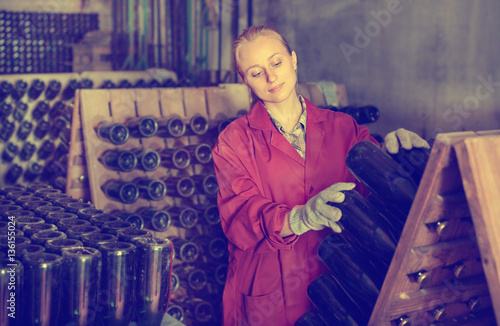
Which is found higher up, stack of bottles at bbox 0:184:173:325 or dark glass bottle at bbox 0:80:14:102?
dark glass bottle at bbox 0:80:14:102

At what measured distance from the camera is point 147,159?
120 inches

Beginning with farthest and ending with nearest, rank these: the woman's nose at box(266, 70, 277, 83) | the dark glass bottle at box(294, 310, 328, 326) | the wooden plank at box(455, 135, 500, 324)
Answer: the woman's nose at box(266, 70, 277, 83), the dark glass bottle at box(294, 310, 328, 326), the wooden plank at box(455, 135, 500, 324)

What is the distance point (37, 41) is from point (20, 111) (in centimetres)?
120

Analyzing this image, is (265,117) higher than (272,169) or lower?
higher

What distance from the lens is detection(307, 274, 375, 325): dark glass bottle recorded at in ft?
4.86

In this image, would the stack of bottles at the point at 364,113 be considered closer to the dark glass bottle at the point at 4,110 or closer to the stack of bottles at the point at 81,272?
the stack of bottles at the point at 81,272

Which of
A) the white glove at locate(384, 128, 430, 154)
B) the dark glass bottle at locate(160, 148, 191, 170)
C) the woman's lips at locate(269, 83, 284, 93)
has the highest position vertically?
the woman's lips at locate(269, 83, 284, 93)

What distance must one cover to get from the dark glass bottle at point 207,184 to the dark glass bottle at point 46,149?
9.43 feet

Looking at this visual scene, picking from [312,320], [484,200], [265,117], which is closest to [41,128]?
[265,117]

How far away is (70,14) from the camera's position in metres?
6.64

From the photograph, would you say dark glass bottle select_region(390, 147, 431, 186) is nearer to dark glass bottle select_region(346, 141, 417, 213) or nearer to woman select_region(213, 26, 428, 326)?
dark glass bottle select_region(346, 141, 417, 213)

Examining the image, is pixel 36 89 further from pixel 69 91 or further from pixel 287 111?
pixel 287 111

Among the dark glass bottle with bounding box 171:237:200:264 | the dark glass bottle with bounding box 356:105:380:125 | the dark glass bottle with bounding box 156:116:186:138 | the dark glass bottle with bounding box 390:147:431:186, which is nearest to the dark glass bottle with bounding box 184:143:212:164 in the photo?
the dark glass bottle with bounding box 156:116:186:138

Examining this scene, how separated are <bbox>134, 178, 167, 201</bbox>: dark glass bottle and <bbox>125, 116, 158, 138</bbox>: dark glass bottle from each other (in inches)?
10.7
